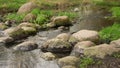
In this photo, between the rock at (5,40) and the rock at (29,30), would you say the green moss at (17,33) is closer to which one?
the rock at (29,30)

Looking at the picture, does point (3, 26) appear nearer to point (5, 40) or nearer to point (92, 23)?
point (5, 40)

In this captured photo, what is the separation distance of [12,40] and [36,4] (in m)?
7.21

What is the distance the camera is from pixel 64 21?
17.5 meters

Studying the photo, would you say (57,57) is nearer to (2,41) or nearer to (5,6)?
(2,41)

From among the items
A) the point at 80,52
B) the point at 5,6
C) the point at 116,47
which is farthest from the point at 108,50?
the point at 5,6

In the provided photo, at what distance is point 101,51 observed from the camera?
1168 cm

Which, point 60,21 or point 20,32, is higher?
point 20,32

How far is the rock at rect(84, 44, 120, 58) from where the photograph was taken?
38.0 feet

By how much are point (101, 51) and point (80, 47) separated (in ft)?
3.94

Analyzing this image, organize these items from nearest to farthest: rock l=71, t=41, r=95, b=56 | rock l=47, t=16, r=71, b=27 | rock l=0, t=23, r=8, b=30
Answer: rock l=71, t=41, r=95, b=56, rock l=47, t=16, r=71, b=27, rock l=0, t=23, r=8, b=30

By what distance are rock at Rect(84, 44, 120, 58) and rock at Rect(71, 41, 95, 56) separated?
483mm

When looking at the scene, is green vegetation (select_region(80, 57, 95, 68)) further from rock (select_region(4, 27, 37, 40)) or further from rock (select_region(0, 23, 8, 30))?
rock (select_region(0, 23, 8, 30))

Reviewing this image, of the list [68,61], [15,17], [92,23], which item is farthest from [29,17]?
[68,61]

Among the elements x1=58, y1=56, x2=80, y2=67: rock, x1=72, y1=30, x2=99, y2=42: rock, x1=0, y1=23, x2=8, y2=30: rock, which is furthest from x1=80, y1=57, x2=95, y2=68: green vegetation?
x1=0, y1=23, x2=8, y2=30: rock
